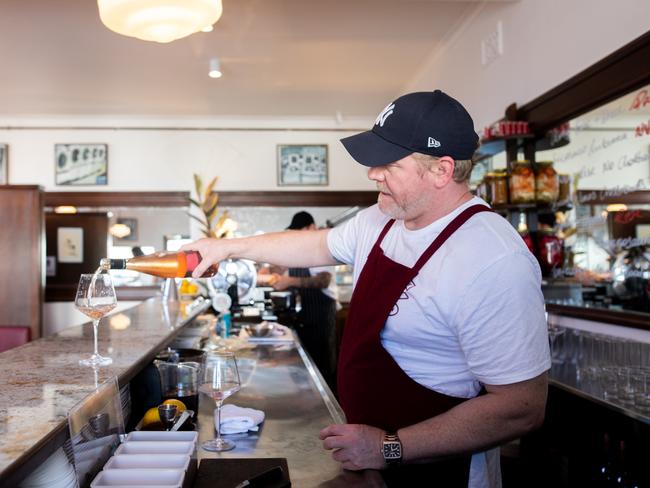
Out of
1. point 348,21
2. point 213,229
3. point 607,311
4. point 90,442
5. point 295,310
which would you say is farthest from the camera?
point 213,229

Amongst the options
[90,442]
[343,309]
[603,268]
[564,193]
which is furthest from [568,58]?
[343,309]

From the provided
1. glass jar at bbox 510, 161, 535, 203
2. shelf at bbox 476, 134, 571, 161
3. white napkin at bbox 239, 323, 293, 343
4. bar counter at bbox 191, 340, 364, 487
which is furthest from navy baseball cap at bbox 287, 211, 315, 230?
bar counter at bbox 191, 340, 364, 487

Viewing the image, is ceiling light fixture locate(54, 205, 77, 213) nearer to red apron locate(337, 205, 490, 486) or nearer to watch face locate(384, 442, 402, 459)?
red apron locate(337, 205, 490, 486)

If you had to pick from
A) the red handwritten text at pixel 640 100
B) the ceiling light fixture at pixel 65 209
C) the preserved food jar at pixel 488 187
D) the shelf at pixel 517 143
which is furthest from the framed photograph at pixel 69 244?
the red handwritten text at pixel 640 100

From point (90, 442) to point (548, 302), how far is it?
2.77 m

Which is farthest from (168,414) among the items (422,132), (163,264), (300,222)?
(300,222)

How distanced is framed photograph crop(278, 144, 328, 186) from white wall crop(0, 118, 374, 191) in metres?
0.07

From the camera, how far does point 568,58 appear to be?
3.13 metres

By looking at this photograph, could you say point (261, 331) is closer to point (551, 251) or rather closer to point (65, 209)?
point (551, 251)

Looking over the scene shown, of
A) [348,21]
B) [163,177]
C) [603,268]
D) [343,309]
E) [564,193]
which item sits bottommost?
[343,309]

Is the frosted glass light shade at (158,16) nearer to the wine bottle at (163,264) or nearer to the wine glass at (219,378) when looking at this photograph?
the wine bottle at (163,264)

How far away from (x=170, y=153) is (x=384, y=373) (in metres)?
6.20

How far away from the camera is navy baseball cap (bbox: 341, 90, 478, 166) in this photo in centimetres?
141

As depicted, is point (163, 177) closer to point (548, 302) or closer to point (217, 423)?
point (548, 302)
